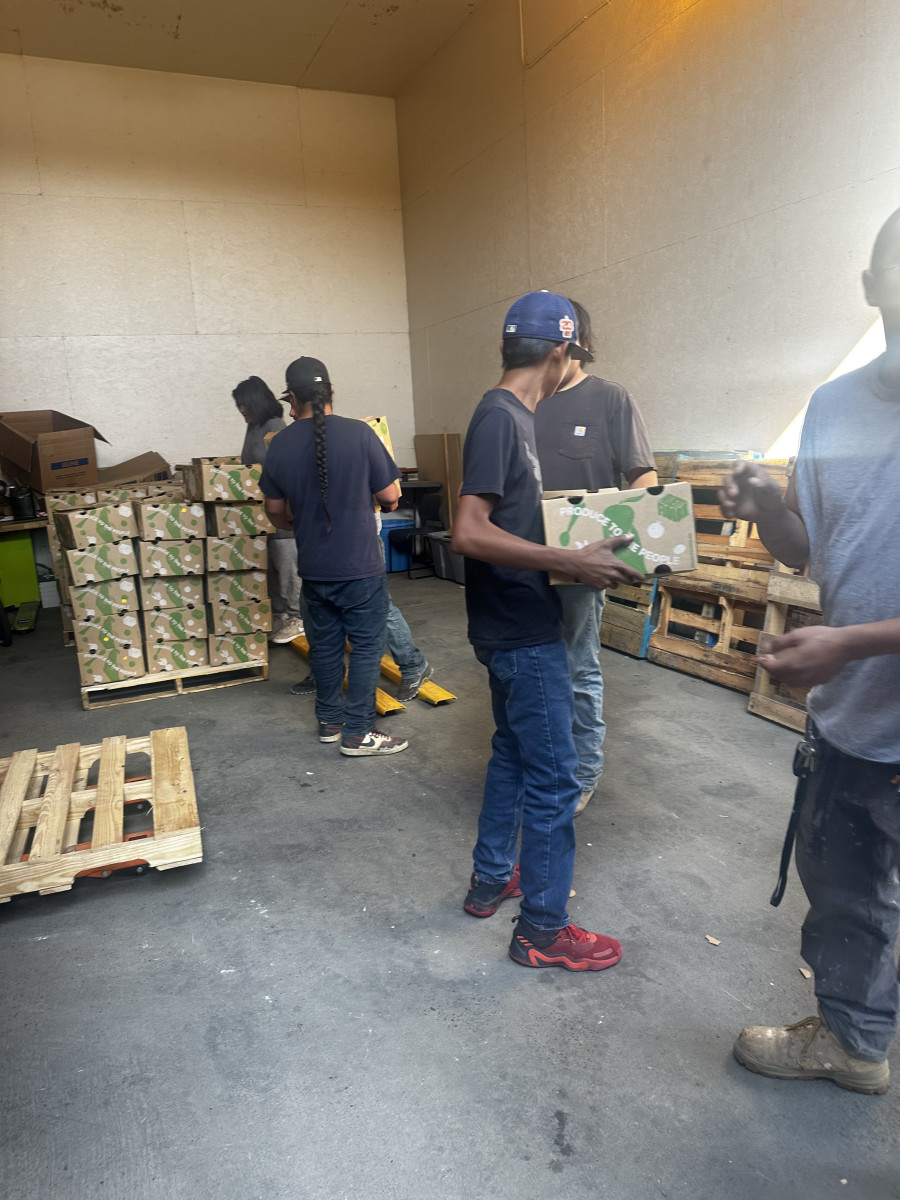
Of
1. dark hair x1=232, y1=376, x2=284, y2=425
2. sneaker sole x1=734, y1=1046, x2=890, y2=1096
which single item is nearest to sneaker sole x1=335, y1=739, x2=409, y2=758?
sneaker sole x1=734, y1=1046, x2=890, y2=1096

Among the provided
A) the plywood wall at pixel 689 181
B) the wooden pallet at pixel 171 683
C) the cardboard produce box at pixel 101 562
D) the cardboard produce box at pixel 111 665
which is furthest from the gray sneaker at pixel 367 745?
the plywood wall at pixel 689 181

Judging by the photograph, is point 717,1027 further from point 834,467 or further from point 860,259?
point 860,259

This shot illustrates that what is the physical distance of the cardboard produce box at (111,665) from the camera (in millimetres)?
4539

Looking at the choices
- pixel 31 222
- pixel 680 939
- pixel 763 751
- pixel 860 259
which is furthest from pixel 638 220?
pixel 31 222

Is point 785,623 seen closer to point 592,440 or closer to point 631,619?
point 631,619

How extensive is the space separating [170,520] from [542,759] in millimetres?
3244

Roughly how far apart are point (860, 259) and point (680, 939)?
3.50 metres

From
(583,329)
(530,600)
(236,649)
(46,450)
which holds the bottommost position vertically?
(236,649)

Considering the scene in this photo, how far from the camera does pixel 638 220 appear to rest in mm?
5324

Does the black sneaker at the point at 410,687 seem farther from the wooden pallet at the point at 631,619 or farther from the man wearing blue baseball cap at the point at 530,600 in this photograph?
the man wearing blue baseball cap at the point at 530,600

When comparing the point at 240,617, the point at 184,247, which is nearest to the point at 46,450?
the point at 184,247

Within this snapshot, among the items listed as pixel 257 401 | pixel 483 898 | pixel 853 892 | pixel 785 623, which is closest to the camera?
pixel 853 892

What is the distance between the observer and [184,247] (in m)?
8.02

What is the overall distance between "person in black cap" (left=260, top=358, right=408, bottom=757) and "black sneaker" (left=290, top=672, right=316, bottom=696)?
3.09 feet
